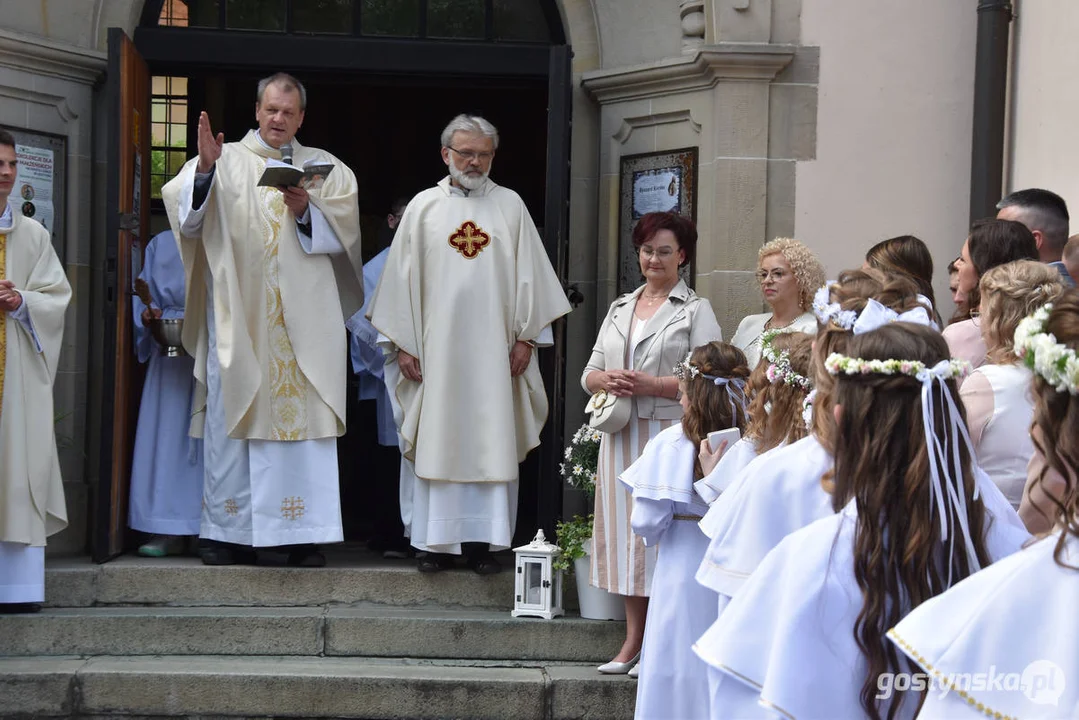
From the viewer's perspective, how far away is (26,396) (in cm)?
621

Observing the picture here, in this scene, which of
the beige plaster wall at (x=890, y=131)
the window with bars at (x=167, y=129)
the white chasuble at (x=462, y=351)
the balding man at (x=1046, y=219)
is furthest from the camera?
the window with bars at (x=167, y=129)

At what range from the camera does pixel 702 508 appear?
4.91 m

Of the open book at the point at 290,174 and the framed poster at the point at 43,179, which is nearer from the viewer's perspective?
the open book at the point at 290,174

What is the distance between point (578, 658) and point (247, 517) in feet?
5.24

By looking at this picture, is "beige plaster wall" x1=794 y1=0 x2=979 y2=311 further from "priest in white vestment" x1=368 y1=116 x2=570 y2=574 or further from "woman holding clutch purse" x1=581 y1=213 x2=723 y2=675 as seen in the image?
"priest in white vestment" x1=368 y1=116 x2=570 y2=574

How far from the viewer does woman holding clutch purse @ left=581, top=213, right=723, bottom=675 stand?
19.1ft

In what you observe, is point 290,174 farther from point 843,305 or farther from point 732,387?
point 843,305

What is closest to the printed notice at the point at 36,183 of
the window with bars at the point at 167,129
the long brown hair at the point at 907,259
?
the window with bars at the point at 167,129

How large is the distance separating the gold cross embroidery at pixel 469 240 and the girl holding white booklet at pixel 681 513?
6.05ft

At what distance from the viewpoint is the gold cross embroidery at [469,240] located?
653 cm

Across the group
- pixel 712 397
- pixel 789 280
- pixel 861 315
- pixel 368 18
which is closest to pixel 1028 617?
pixel 861 315

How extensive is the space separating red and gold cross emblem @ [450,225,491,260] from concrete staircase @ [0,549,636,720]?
1.43m

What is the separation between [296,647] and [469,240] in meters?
1.93

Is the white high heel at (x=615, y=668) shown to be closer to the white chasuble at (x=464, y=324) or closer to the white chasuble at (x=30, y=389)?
the white chasuble at (x=464, y=324)
